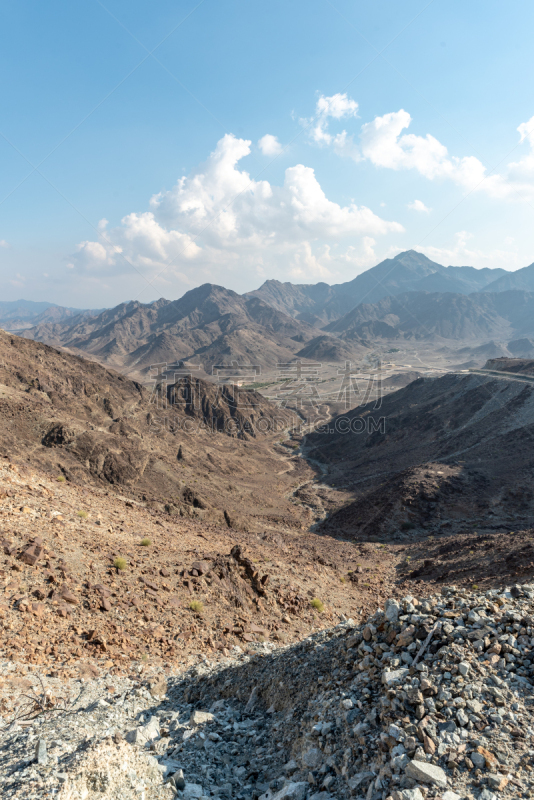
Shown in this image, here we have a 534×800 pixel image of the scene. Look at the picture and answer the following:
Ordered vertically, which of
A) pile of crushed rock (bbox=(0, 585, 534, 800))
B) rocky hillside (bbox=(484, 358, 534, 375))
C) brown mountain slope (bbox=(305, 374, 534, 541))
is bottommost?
brown mountain slope (bbox=(305, 374, 534, 541))

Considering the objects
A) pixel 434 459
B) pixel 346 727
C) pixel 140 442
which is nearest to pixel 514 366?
pixel 434 459

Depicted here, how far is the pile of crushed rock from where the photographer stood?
382 cm

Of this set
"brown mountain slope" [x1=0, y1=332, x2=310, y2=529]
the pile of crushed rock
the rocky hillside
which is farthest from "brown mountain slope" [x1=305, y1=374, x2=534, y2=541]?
the pile of crushed rock

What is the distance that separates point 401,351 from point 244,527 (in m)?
153

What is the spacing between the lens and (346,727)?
4.71m

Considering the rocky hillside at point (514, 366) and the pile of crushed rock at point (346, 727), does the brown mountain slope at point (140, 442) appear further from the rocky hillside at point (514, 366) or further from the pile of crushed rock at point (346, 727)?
the rocky hillside at point (514, 366)

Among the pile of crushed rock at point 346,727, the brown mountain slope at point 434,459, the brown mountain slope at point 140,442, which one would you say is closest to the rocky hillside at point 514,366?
the brown mountain slope at point 434,459

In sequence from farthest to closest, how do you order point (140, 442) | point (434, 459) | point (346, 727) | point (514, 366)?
point (514, 366), point (434, 459), point (140, 442), point (346, 727)

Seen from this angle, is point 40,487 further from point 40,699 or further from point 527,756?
point 527,756

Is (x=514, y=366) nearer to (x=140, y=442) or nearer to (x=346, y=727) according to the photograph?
(x=140, y=442)

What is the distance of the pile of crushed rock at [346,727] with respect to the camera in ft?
12.5

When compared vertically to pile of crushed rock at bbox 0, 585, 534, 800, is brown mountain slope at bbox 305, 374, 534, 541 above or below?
Answer: below

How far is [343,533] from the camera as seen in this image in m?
28.0

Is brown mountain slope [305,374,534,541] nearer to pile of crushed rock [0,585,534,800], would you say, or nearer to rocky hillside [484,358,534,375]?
rocky hillside [484,358,534,375]
